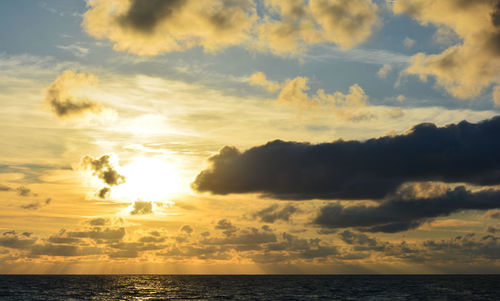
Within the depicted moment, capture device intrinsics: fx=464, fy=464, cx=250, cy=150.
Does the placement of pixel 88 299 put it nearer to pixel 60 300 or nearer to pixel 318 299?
pixel 60 300

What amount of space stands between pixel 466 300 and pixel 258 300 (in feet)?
245

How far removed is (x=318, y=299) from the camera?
16550 centimetres

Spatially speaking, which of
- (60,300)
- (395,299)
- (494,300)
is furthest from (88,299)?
(494,300)

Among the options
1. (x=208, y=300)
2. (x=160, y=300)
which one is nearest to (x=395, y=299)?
(x=208, y=300)

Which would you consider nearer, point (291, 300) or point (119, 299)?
point (291, 300)

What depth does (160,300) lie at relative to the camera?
16225cm

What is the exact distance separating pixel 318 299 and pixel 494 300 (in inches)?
2500

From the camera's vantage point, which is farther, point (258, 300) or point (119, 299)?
point (119, 299)

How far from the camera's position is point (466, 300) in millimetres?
165375

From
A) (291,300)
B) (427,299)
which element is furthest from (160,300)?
(427,299)

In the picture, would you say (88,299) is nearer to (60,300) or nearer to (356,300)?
(60,300)

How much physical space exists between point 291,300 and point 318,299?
12309 millimetres

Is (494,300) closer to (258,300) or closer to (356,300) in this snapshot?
(356,300)

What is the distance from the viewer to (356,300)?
531ft
